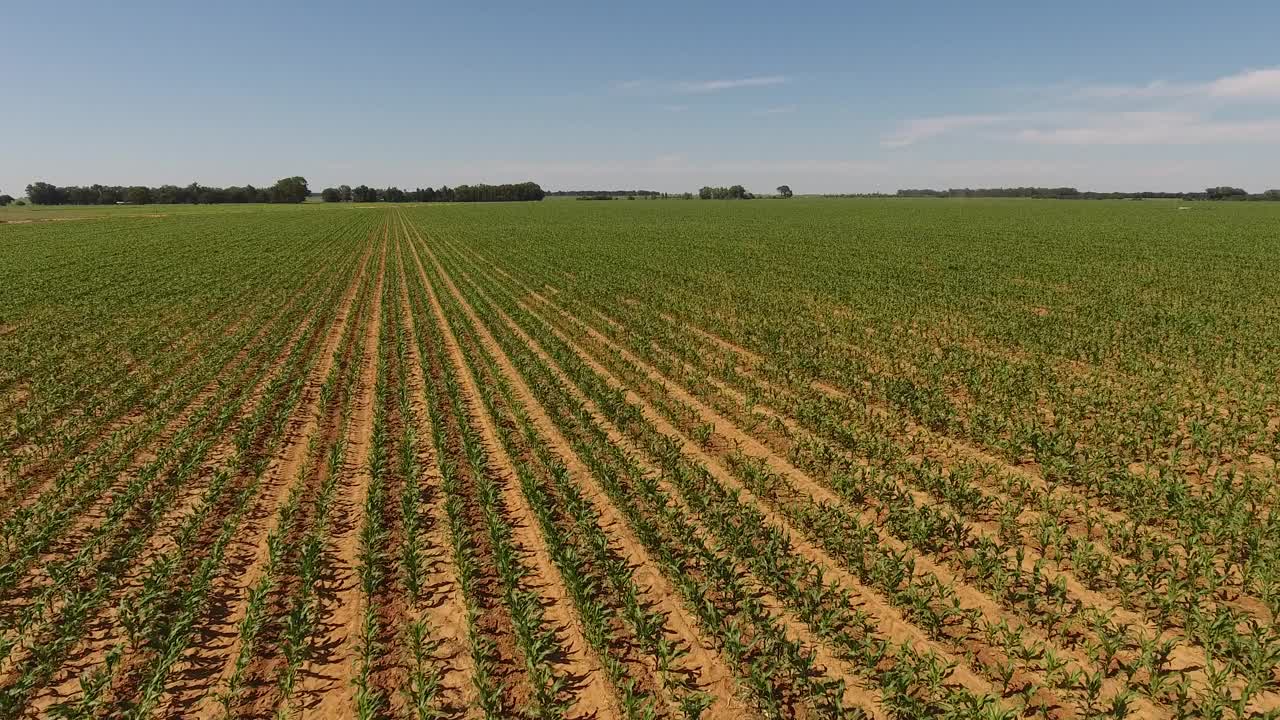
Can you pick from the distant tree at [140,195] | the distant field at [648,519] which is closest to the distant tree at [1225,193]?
the distant field at [648,519]

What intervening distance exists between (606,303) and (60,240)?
63650 mm

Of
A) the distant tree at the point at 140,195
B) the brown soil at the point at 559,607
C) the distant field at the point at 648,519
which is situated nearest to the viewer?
the brown soil at the point at 559,607

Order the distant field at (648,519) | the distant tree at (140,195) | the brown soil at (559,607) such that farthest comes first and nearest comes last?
the distant tree at (140,195) < the distant field at (648,519) < the brown soil at (559,607)

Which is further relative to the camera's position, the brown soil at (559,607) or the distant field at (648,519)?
the distant field at (648,519)

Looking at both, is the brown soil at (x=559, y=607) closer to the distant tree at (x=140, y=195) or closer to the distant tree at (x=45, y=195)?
the distant tree at (x=140, y=195)

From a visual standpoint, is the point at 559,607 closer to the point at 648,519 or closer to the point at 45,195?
the point at 648,519

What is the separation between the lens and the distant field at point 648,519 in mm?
5449

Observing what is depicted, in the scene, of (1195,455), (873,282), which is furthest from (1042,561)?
(873,282)

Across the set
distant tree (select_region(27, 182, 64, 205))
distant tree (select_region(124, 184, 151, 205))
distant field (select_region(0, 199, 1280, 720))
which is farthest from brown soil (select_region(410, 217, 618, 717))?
distant tree (select_region(27, 182, 64, 205))

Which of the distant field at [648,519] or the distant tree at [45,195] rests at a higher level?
the distant tree at [45,195]

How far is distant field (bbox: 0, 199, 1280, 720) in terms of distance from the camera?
5449 mm

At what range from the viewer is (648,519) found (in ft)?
26.9

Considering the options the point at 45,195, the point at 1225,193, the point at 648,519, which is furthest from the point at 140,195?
the point at 1225,193

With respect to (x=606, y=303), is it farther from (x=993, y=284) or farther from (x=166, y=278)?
(x=166, y=278)
